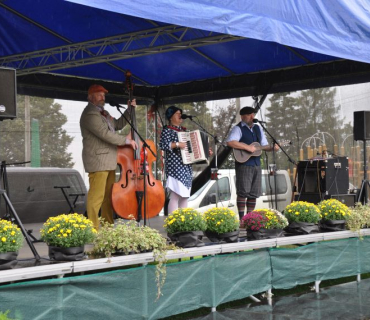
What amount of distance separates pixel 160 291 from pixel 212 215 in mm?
1139

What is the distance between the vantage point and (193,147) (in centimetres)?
731

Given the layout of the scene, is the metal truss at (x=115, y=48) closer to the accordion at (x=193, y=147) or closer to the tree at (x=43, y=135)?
the accordion at (x=193, y=147)

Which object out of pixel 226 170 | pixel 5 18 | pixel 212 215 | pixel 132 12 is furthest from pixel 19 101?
pixel 132 12

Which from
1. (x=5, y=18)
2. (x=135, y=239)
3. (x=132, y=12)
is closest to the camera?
(x=132, y=12)

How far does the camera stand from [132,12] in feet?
16.0

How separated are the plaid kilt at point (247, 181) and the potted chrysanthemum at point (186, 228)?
78.6 inches

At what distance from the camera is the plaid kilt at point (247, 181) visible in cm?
795

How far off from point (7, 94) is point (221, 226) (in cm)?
237

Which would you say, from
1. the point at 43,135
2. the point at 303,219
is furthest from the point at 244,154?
the point at 43,135

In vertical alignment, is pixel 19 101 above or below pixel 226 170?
above

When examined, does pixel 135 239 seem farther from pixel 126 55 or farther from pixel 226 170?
pixel 226 170

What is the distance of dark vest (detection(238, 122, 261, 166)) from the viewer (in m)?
7.98

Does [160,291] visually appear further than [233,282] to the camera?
No

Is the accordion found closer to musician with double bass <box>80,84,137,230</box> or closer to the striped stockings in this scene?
musician with double bass <box>80,84,137,230</box>
